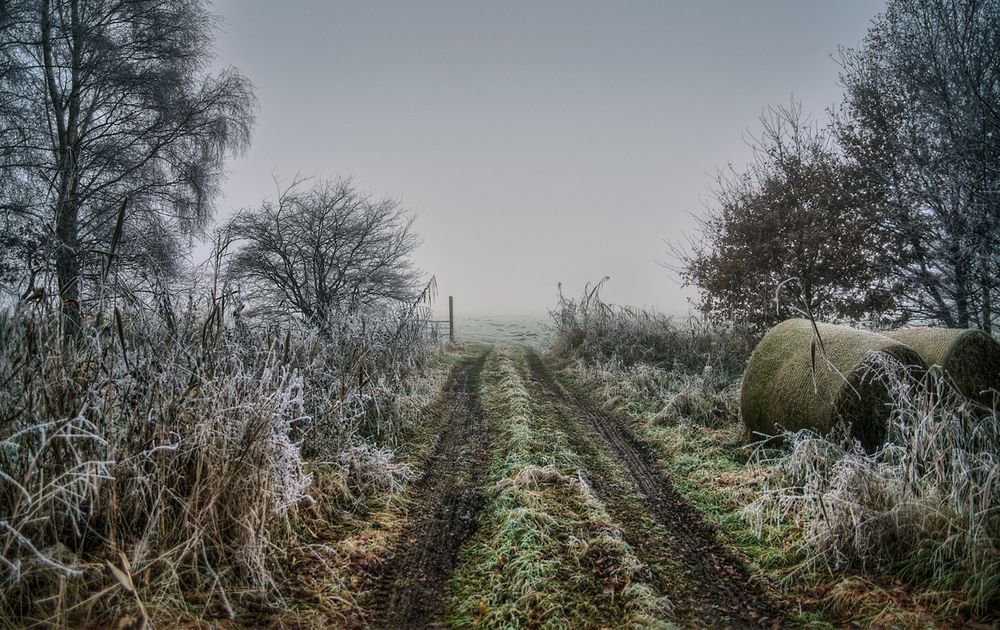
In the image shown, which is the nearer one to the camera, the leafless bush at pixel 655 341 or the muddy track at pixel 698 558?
the muddy track at pixel 698 558

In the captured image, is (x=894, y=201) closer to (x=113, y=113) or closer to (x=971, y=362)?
(x=971, y=362)

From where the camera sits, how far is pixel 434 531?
383 centimetres

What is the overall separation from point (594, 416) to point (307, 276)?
38.0 feet

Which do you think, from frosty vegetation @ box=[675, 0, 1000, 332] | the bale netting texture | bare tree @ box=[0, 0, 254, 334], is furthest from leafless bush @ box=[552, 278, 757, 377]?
bare tree @ box=[0, 0, 254, 334]

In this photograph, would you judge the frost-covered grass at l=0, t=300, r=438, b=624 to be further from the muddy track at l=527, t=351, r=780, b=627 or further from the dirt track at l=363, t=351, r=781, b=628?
the muddy track at l=527, t=351, r=780, b=627

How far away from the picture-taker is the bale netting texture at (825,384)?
4.42 m

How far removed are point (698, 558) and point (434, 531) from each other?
2035 mm

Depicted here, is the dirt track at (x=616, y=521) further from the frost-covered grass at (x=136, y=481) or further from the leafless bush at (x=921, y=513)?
the frost-covered grass at (x=136, y=481)

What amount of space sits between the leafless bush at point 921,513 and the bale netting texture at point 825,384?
22.6 inches

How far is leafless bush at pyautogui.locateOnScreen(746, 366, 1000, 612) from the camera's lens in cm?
273

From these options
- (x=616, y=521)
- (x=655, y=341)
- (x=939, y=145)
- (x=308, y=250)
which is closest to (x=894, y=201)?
(x=939, y=145)

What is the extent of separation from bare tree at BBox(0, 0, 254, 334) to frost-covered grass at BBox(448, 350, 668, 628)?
10349 mm

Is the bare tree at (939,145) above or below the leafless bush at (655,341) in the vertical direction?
above

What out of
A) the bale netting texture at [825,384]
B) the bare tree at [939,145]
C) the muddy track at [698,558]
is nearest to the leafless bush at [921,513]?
the muddy track at [698,558]
